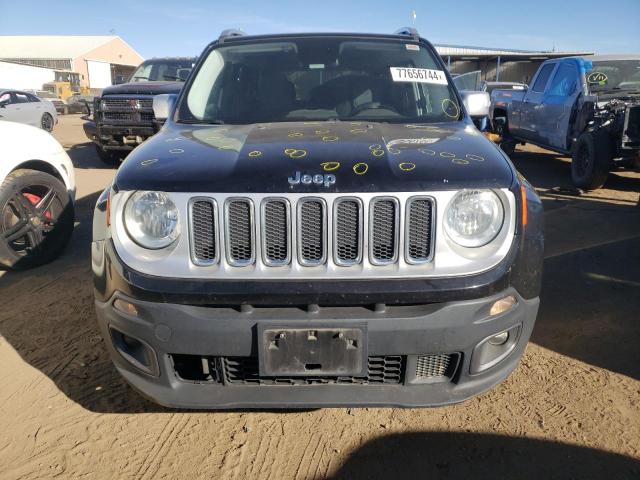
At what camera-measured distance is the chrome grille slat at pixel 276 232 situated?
210 cm

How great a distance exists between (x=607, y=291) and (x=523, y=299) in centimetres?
247

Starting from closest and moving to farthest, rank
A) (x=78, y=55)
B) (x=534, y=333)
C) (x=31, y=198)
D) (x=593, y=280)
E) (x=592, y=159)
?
(x=534, y=333)
(x=593, y=280)
(x=31, y=198)
(x=592, y=159)
(x=78, y=55)

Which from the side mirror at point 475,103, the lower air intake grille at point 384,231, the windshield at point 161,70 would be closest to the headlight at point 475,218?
the lower air intake grille at point 384,231

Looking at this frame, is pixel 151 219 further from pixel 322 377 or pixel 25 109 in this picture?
pixel 25 109

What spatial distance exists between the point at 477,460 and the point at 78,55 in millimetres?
65648

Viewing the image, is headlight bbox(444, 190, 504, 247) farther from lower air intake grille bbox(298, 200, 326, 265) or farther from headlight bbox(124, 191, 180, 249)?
headlight bbox(124, 191, 180, 249)

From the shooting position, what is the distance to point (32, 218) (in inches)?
186

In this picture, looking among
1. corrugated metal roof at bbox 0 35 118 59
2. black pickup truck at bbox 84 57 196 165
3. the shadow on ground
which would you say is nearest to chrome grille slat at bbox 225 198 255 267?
the shadow on ground

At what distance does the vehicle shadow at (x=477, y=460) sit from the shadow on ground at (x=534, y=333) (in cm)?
3

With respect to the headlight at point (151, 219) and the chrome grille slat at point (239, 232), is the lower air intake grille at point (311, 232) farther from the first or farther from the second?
the headlight at point (151, 219)

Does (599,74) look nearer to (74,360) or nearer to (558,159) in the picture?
(558,159)

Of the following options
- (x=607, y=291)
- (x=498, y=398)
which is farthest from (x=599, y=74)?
(x=498, y=398)

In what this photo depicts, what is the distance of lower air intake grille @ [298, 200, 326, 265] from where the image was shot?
210 cm

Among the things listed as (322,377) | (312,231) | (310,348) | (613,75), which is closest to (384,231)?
(312,231)
